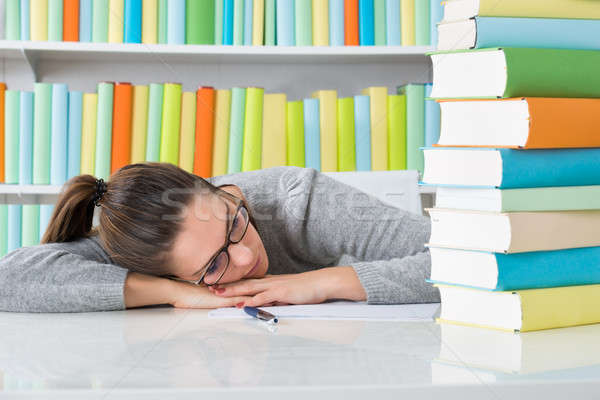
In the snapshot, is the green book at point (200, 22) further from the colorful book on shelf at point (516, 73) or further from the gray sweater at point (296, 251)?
the colorful book on shelf at point (516, 73)

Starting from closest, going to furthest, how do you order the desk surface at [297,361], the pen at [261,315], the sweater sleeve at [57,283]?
the desk surface at [297,361], the pen at [261,315], the sweater sleeve at [57,283]

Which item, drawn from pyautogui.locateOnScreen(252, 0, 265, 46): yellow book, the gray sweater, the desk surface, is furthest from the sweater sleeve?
pyautogui.locateOnScreen(252, 0, 265, 46): yellow book

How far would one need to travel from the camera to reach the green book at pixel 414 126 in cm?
193

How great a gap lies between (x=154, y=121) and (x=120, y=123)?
0.10 m

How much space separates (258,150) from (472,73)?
1230 millimetres

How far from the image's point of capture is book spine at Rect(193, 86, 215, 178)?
1855 millimetres

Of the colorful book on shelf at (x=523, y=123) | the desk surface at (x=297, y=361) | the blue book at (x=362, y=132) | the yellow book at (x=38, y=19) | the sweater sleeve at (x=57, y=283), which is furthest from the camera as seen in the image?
the blue book at (x=362, y=132)

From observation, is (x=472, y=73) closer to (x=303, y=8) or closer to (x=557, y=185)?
(x=557, y=185)

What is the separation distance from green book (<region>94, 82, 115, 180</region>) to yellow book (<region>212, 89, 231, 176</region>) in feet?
1.01

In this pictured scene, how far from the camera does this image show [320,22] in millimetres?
1885

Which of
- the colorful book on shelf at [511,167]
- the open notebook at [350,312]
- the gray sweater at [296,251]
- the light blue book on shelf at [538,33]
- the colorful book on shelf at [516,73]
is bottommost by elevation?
the open notebook at [350,312]

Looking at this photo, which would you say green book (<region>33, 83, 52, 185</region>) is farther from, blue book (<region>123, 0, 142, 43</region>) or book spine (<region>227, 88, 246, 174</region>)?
book spine (<region>227, 88, 246, 174</region>)

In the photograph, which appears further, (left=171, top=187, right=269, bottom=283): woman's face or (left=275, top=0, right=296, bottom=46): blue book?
(left=275, top=0, right=296, bottom=46): blue book

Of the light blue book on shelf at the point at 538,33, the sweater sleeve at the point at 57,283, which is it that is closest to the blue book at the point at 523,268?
the light blue book on shelf at the point at 538,33
